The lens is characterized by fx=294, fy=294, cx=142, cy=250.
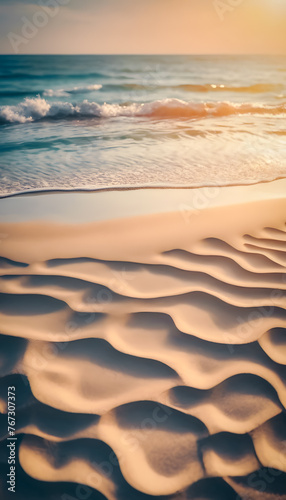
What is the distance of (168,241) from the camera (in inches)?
88.5

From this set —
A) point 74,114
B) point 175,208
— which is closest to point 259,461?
point 175,208

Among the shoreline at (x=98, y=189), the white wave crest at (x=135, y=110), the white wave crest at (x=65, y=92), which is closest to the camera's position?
the shoreline at (x=98, y=189)

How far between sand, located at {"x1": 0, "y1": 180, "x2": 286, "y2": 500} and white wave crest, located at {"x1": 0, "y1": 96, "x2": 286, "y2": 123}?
7.41m

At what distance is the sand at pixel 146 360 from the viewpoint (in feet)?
3.69

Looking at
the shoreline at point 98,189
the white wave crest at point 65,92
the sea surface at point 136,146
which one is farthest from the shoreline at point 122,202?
the white wave crest at point 65,92

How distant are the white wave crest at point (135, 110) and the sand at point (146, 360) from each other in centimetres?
741

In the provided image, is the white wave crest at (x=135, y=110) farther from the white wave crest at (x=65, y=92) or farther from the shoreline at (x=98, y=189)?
the shoreline at (x=98, y=189)

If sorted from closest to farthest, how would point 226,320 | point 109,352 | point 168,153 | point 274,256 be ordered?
point 109,352 < point 226,320 < point 274,256 < point 168,153

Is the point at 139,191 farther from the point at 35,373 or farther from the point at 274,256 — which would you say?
the point at 35,373

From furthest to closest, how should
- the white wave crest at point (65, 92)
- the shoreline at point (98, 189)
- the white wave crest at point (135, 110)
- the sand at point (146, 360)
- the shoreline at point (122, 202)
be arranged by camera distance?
the white wave crest at point (65, 92) → the white wave crest at point (135, 110) → the shoreline at point (98, 189) → the shoreline at point (122, 202) → the sand at point (146, 360)

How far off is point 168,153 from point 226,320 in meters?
3.52

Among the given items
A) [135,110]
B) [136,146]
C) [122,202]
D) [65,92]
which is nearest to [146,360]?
[122,202]

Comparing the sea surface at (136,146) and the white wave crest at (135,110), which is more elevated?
the white wave crest at (135,110)

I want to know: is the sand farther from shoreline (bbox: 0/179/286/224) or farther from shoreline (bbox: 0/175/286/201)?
shoreline (bbox: 0/175/286/201)
